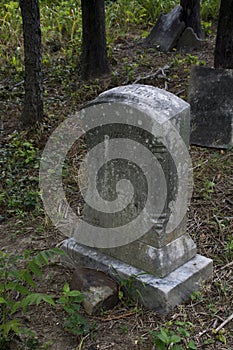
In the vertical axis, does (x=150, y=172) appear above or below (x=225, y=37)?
below

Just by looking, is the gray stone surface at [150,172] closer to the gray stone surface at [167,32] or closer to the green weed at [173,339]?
the green weed at [173,339]

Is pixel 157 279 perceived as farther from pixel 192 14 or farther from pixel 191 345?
pixel 192 14

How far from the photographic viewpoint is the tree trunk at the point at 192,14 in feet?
27.6

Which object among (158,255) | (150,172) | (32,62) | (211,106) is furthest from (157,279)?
(32,62)

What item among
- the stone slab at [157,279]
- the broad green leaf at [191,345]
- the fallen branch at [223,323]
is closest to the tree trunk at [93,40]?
the stone slab at [157,279]

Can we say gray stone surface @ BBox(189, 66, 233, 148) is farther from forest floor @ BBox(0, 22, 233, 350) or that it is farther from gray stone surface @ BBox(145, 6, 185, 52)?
gray stone surface @ BBox(145, 6, 185, 52)

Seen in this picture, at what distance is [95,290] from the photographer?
10.6 ft

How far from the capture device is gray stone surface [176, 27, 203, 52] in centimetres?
819

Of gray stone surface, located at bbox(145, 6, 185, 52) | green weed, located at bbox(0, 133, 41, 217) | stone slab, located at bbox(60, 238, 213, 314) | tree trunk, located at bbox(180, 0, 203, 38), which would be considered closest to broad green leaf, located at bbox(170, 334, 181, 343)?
stone slab, located at bbox(60, 238, 213, 314)

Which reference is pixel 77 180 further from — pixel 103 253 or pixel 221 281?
pixel 221 281

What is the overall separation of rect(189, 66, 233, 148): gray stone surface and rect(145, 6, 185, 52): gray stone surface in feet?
9.45

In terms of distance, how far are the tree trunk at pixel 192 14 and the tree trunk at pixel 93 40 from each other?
80.4 inches

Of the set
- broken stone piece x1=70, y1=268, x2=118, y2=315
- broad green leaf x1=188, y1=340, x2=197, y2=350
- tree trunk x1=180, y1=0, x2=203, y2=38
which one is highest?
tree trunk x1=180, y1=0, x2=203, y2=38

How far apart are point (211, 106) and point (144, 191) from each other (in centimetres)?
252
